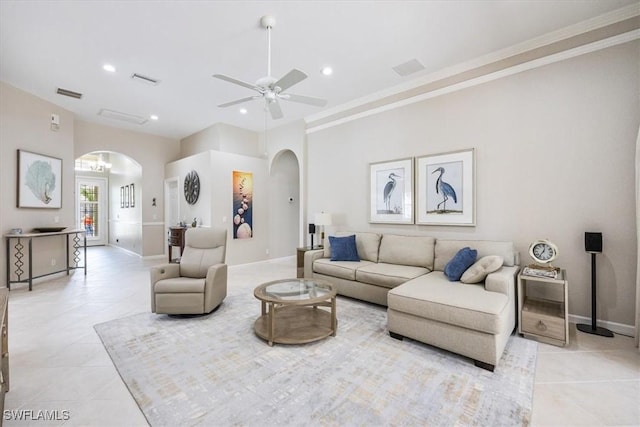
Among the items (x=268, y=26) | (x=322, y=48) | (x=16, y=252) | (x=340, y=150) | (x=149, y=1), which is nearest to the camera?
(x=149, y=1)

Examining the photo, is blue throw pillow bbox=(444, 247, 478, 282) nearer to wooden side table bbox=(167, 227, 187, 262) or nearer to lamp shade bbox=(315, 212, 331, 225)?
lamp shade bbox=(315, 212, 331, 225)

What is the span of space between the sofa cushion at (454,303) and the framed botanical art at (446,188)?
1.22 metres

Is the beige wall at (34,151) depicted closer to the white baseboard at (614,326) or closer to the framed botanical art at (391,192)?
the framed botanical art at (391,192)

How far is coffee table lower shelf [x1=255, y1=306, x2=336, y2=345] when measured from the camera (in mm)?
2668

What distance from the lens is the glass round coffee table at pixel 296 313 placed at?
8.68ft

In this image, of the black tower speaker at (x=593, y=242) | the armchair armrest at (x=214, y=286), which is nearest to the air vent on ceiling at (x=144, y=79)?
the armchair armrest at (x=214, y=286)

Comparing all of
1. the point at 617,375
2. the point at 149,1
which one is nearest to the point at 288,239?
the point at 149,1

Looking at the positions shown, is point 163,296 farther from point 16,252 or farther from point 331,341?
point 16,252

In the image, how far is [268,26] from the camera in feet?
9.79

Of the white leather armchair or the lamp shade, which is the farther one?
the lamp shade

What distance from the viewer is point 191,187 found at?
21.5ft

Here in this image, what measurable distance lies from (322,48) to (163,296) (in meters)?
3.55

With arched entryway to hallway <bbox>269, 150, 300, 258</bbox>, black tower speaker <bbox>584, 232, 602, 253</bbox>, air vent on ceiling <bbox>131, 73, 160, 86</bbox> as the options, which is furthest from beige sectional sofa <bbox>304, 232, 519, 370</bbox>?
air vent on ceiling <bbox>131, 73, 160, 86</bbox>

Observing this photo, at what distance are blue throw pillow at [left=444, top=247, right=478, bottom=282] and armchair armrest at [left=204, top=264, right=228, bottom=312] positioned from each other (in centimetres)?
277
